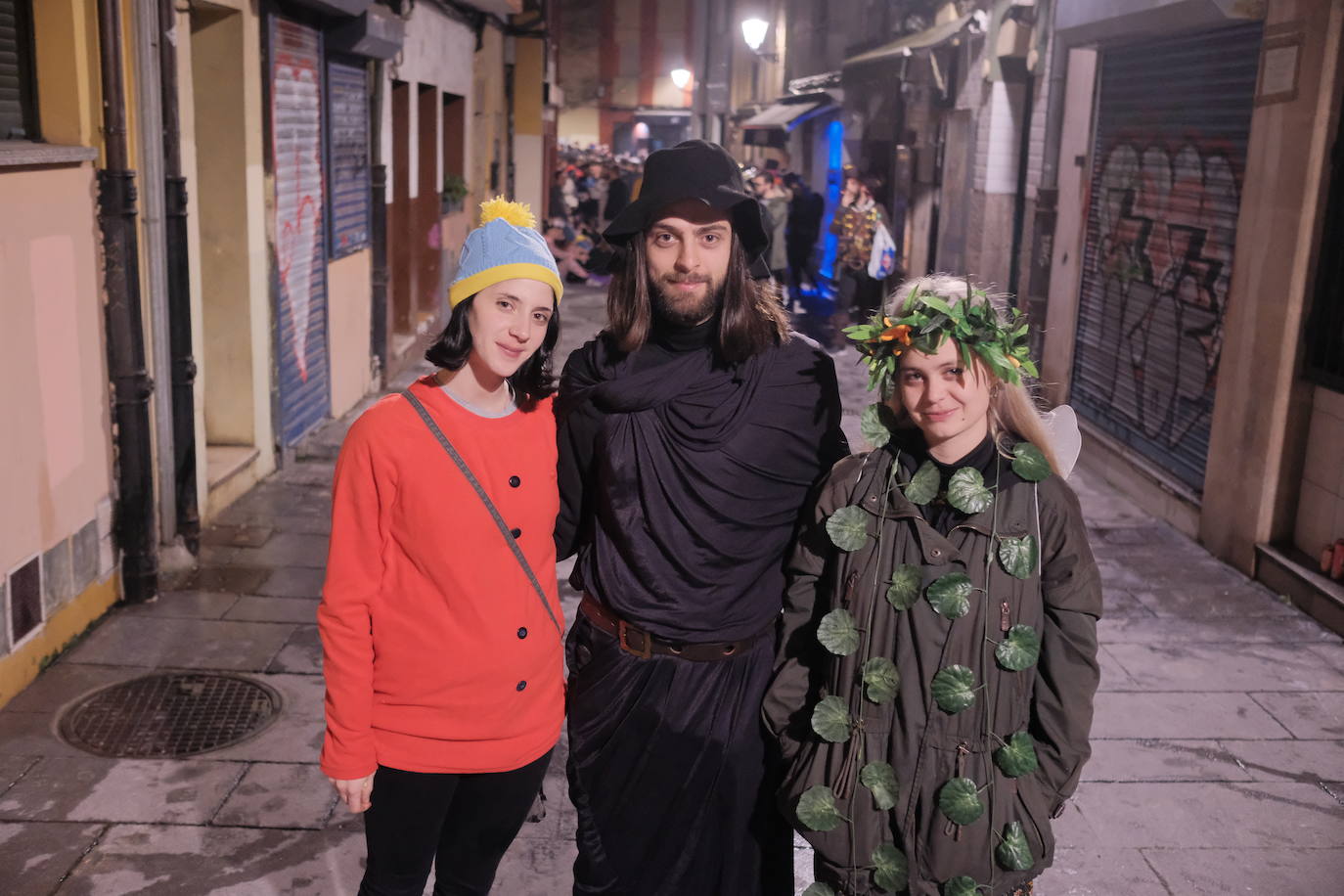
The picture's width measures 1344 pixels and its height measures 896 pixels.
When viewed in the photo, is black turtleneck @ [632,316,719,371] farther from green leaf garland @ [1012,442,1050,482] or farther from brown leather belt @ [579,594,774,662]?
green leaf garland @ [1012,442,1050,482]

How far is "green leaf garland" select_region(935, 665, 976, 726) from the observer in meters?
2.81

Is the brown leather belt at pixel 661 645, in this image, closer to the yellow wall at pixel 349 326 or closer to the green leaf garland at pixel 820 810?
the green leaf garland at pixel 820 810

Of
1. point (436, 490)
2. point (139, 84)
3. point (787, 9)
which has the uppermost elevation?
point (787, 9)

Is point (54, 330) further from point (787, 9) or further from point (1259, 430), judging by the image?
point (787, 9)

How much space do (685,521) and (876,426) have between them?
531 millimetres

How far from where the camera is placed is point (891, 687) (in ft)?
9.46

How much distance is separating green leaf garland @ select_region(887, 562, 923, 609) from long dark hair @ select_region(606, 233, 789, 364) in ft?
2.38

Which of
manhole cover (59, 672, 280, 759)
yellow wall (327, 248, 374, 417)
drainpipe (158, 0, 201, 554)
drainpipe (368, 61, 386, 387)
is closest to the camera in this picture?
manhole cover (59, 672, 280, 759)

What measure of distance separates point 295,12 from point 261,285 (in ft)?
7.43

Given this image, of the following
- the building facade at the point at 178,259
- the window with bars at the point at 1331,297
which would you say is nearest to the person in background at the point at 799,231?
the building facade at the point at 178,259

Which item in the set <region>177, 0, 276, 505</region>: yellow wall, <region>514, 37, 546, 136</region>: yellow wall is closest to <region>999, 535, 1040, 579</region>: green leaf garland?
<region>177, 0, 276, 505</region>: yellow wall

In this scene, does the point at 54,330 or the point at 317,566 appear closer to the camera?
the point at 54,330

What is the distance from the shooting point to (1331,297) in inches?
289

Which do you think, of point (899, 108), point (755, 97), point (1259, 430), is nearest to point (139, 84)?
point (1259, 430)
